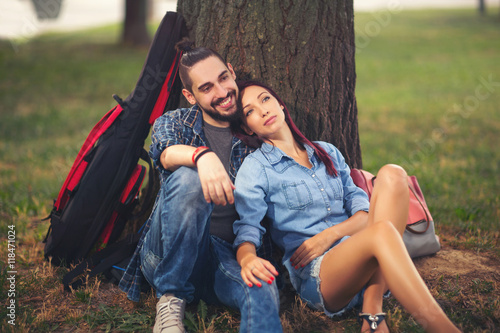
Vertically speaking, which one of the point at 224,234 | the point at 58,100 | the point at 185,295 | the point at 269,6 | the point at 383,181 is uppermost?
the point at 269,6

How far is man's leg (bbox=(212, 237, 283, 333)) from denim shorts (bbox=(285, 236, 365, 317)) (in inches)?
9.5

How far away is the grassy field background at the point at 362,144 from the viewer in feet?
8.97

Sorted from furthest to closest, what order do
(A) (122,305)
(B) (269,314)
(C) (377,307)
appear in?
1. (A) (122,305)
2. (C) (377,307)
3. (B) (269,314)

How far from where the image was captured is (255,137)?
9.66ft

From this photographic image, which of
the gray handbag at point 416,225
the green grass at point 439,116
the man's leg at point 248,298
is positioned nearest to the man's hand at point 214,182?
the man's leg at point 248,298

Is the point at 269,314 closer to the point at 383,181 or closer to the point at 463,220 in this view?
the point at 383,181

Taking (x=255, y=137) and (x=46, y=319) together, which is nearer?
(x=46, y=319)

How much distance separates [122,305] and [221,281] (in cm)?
71

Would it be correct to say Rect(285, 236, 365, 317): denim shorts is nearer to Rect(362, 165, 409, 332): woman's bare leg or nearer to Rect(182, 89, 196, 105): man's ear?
Rect(362, 165, 409, 332): woman's bare leg

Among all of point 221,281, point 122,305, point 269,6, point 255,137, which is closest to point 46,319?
point 122,305

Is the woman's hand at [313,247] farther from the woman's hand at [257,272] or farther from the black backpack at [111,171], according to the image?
the black backpack at [111,171]

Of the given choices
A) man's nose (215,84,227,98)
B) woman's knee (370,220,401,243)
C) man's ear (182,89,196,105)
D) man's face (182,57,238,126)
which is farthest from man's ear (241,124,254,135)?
woman's knee (370,220,401,243)

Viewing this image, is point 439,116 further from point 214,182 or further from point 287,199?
point 214,182

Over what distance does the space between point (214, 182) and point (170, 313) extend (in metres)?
0.72
